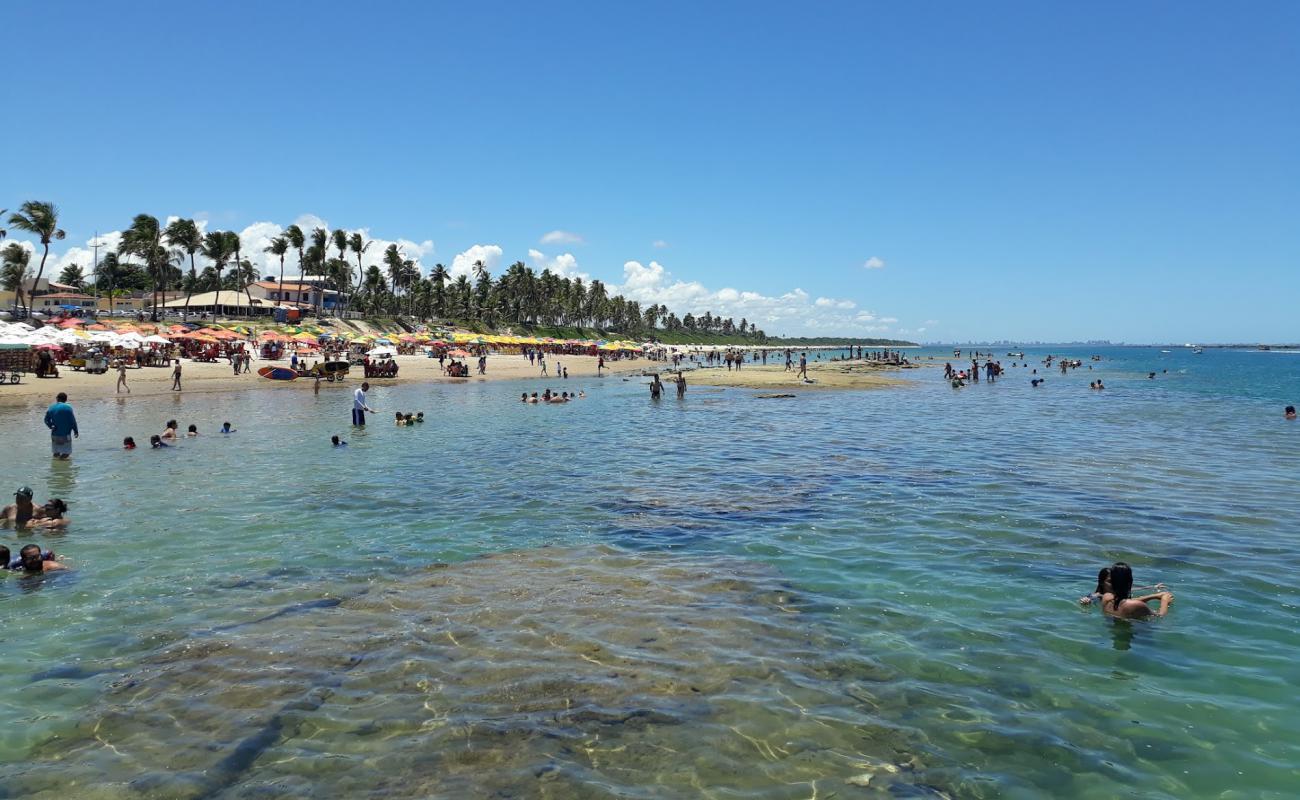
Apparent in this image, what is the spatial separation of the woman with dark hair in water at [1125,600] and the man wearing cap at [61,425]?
23.0 m

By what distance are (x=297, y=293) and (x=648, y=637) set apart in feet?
385

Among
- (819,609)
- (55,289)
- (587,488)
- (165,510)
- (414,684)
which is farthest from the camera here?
(55,289)

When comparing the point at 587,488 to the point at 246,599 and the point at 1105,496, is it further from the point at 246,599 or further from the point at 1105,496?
the point at 1105,496

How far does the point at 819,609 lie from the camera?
30.2ft

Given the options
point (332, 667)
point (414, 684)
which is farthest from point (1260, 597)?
point (332, 667)

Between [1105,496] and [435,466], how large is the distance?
17225 mm

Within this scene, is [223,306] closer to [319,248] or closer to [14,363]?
[319,248]

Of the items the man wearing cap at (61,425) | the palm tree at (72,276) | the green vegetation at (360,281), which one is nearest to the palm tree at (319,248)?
the green vegetation at (360,281)

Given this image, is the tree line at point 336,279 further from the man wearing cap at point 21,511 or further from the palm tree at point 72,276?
the man wearing cap at point 21,511

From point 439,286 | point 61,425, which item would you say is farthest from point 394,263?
point 61,425

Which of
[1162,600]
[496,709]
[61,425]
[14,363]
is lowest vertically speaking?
[496,709]

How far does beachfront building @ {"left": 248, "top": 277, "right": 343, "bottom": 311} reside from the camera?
10506 cm

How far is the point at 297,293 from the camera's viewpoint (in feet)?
360

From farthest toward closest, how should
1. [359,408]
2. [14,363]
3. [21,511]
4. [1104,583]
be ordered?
[14,363], [359,408], [21,511], [1104,583]
